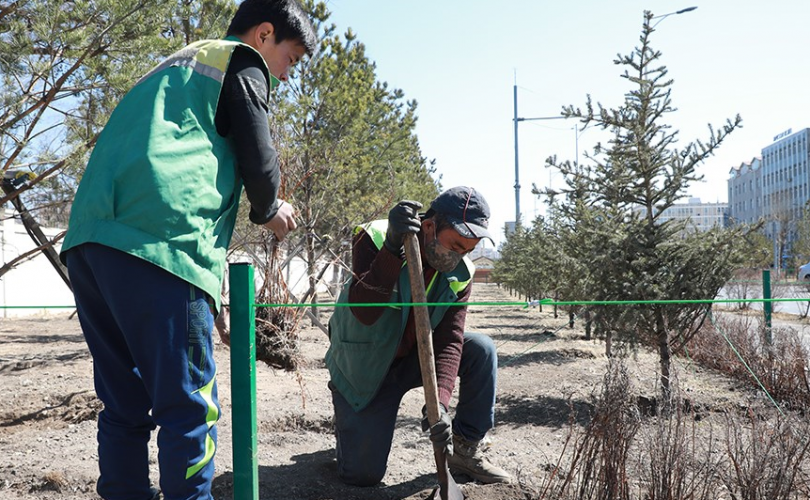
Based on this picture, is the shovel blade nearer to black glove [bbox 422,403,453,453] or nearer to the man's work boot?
black glove [bbox 422,403,453,453]

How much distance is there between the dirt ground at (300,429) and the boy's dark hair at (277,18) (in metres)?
1.66

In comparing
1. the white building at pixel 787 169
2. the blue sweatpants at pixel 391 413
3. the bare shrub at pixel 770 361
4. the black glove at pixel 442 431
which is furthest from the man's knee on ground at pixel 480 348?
the white building at pixel 787 169

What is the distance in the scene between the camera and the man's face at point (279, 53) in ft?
6.31

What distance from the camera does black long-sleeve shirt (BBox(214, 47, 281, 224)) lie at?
1.73m

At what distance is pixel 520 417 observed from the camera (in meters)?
4.62

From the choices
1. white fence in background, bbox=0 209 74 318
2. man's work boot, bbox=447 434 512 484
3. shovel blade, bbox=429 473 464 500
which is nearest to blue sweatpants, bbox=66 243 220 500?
shovel blade, bbox=429 473 464 500

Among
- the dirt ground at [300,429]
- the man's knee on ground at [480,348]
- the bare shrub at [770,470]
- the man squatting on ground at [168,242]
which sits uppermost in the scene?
the man squatting on ground at [168,242]

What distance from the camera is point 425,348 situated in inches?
98.6

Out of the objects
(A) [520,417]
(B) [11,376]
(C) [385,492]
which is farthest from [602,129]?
(B) [11,376]

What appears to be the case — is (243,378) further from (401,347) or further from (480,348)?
(480,348)

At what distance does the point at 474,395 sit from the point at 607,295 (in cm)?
236

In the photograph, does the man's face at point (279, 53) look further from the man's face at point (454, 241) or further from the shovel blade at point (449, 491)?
the shovel blade at point (449, 491)

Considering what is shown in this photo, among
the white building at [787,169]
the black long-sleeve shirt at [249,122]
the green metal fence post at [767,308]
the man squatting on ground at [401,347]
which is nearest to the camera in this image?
the black long-sleeve shirt at [249,122]

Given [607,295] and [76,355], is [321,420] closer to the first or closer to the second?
[607,295]
